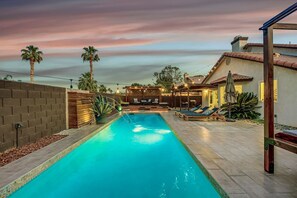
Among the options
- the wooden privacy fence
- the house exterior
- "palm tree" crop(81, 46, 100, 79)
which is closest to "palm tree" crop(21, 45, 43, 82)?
"palm tree" crop(81, 46, 100, 79)

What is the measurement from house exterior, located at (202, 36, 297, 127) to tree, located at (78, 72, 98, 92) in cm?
2317

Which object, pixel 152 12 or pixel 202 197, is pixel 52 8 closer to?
pixel 152 12

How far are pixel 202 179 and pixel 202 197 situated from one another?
60 centimetres

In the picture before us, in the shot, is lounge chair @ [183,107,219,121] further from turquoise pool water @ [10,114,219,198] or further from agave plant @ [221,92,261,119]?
turquoise pool water @ [10,114,219,198]

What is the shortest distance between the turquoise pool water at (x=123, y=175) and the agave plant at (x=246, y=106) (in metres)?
8.15

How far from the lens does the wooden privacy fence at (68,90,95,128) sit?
1249 cm

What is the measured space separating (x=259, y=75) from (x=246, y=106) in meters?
2.10

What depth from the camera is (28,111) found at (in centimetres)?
817

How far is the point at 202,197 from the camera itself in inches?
187

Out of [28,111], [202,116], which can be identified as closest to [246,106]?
[202,116]

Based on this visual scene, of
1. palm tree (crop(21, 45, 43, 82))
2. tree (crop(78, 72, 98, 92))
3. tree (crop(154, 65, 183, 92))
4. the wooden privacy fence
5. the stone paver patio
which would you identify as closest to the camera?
the stone paver patio

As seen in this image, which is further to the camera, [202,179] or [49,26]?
[49,26]

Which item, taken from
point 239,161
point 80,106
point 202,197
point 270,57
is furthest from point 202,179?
point 80,106

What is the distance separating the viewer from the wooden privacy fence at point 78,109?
12.5m
